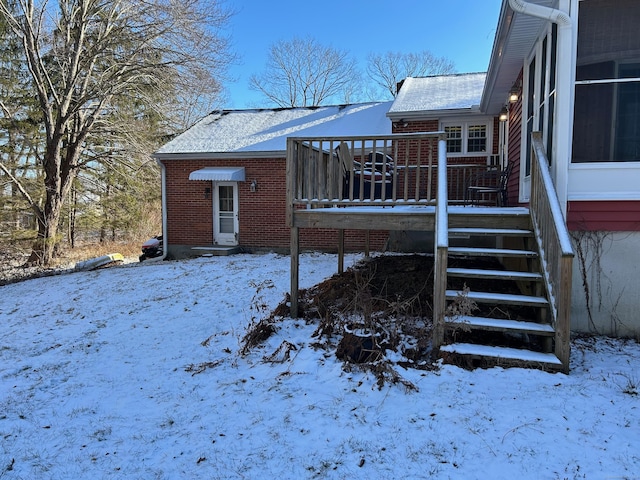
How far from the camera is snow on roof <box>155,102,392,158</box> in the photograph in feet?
37.1

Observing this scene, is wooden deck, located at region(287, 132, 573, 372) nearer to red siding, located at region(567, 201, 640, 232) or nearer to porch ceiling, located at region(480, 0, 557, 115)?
red siding, located at region(567, 201, 640, 232)

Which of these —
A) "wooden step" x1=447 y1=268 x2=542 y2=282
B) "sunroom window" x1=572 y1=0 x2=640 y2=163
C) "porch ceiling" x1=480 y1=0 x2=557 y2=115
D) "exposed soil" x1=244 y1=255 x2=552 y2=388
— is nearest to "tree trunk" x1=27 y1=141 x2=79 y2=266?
"exposed soil" x1=244 y1=255 x2=552 y2=388

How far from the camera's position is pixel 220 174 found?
1073 cm

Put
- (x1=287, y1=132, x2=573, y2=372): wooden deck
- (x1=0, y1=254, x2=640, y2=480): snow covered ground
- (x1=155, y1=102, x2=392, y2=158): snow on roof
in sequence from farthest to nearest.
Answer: (x1=155, y1=102, x2=392, y2=158): snow on roof, (x1=287, y1=132, x2=573, y2=372): wooden deck, (x1=0, y1=254, x2=640, y2=480): snow covered ground

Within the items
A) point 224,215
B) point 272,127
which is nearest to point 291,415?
point 224,215

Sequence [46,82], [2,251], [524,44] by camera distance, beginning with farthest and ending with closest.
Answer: [2,251] < [46,82] < [524,44]

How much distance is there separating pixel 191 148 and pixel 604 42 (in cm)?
979

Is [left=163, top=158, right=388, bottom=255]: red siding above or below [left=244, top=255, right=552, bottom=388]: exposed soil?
above

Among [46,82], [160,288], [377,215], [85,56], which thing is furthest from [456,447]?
[46,82]

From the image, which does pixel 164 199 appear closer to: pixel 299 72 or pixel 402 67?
pixel 299 72

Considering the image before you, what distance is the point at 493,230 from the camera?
4.63m

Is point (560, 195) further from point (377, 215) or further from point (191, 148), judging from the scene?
point (191, 148)

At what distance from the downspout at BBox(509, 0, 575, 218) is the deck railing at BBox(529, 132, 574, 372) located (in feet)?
0.70

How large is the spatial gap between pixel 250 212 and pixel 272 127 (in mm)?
2983
